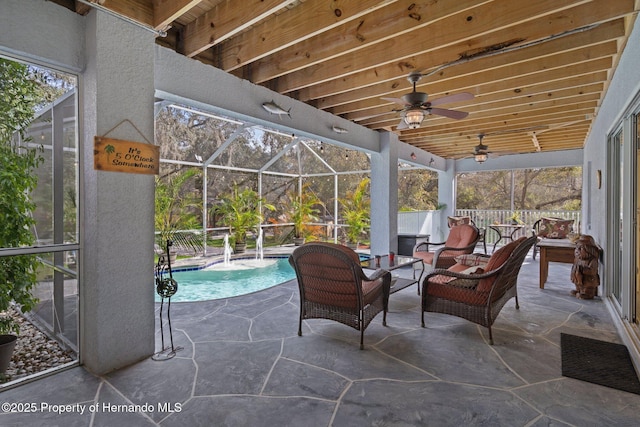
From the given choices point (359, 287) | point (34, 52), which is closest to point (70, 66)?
point (34, 52)

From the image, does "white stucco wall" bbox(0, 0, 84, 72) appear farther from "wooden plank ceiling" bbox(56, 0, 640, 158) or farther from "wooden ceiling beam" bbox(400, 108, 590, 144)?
"wooden ceiling beam" bbox(400, 108, 590, 144)

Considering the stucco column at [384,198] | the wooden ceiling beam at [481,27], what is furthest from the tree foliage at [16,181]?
the stucco column at [384,198]

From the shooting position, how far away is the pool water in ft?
18.5

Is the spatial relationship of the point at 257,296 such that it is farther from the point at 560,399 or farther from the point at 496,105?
the point at 496,105

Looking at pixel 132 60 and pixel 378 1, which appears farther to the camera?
pixel 132 60

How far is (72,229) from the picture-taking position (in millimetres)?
2719

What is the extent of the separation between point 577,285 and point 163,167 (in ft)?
27.6

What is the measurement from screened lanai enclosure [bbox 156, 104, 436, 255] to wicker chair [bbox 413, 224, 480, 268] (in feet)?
13.2

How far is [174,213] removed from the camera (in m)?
7.68

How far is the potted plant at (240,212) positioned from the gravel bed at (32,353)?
6.24 metres

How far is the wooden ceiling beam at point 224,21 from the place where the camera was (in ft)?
8.60

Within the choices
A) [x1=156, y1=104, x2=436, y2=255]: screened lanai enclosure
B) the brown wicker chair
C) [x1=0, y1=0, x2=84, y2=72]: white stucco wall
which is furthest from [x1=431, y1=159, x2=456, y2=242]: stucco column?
[x1=0, y1=0, x2=84, y2=72]: white stucco wall

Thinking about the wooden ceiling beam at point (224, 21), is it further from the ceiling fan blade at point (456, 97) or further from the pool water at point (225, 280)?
the pool water at point (225, 280)

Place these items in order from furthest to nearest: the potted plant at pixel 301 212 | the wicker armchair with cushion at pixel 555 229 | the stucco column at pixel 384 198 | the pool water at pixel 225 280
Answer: the potted plant at pixel 301 212 < the wicker armchair with cushion at pixel 555 229 < the stucco column at pixel 384 198 < the pool water at pixel 225 280
